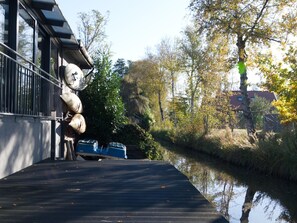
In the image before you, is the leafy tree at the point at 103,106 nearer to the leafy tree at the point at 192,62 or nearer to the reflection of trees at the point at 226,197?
the reflection of trees at the point at 226,197

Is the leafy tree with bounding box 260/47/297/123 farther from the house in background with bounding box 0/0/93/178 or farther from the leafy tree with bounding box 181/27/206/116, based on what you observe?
the leafy tree with bounding box 181/27/206/116

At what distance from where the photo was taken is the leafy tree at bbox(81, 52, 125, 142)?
1422cm

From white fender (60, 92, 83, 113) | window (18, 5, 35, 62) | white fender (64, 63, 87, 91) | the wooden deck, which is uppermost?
window (18, 5, 35, 62)

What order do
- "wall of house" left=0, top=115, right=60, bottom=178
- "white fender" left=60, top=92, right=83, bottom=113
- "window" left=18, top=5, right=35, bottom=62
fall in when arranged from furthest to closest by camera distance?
"white fender" left=60, top=92, right=83, bottom=113 < "window" left=18, top=5, right=35, bottom=62 < "wall of house" left=0, top=115, right=60, bottom=178

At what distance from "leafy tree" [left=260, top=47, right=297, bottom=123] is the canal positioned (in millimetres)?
2869

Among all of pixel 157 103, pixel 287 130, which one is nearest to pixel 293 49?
pixel 287 130

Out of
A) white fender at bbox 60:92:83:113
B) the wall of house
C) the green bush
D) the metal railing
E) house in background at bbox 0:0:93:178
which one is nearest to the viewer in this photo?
the wall of house

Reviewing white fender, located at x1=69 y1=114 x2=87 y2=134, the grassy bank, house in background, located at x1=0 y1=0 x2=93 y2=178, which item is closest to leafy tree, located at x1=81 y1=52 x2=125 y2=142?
white fender, located at x1=69 y1=114 x2=87 y2=134

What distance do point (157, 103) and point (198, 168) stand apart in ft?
104

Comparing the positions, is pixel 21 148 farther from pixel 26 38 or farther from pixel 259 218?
pixel 259 218

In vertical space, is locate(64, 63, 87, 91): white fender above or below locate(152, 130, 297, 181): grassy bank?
above

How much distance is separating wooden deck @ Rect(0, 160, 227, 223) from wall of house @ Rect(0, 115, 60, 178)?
0.19 m

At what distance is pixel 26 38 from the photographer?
8.05 meters

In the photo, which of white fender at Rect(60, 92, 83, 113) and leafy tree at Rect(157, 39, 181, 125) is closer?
white fender at Rect(60, 92, 83, 113)
